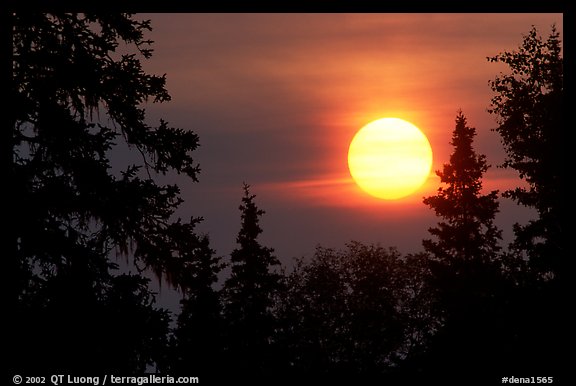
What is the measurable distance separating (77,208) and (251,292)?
142 feet

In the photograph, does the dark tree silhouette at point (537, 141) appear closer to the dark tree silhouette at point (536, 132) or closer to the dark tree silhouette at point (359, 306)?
the dark tree silhouette at point (536, 132)

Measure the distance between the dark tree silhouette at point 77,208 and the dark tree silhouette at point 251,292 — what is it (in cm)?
4065

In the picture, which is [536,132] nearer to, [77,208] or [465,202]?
[465,202]

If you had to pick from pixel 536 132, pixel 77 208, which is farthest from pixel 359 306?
pixel 77 208

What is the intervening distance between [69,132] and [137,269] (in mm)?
3075

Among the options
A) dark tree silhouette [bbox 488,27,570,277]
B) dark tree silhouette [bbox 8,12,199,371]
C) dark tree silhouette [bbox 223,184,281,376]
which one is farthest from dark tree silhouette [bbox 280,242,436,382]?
dark tree silhouette [bbox 8,12,199,371]

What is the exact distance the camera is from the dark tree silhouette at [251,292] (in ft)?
185

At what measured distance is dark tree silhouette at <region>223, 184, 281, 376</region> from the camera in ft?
185

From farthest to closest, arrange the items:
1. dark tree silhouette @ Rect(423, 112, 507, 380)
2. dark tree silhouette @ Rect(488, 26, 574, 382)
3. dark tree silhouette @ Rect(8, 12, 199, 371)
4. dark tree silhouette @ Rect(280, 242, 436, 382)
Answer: dark tree silhouette @ Rect(280, 242, 436, 382)
dark tree silhouette @ Rect(423, 112, 507, 380)
dark tree silhouette @ Rect(488, 26, 574, 382)
dark tree silhouette @ Rect(8, 12, 199, 371)

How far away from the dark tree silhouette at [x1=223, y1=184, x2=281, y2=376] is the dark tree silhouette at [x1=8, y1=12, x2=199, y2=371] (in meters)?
40.6

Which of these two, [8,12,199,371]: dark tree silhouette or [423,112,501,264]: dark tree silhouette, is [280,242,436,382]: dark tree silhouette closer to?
[423,112,501,264]: dark tree silhouette
